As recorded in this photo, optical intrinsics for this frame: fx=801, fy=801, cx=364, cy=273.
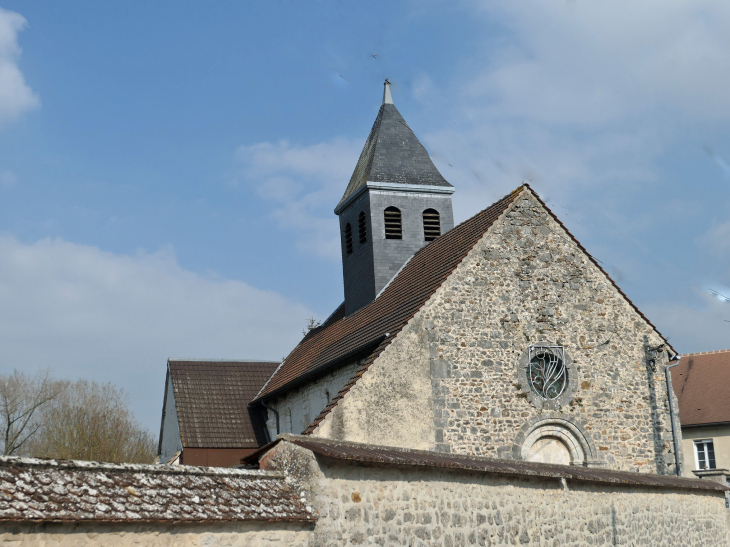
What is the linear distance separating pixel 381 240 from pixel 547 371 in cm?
647

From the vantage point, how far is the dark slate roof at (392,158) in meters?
20.6

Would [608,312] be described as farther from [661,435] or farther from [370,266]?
[370,266]

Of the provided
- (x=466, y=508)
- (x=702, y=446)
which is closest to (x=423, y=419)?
(x=466, y=508)

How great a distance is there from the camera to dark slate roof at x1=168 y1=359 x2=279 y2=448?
19859 mm

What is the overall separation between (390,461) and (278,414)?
11833 millimetres

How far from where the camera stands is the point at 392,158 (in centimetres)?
2109

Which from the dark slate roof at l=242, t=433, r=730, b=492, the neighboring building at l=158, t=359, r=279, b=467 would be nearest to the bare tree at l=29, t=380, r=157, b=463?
the neighboring building at l=158, t=359, r=279, b=467

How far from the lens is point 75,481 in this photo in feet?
20.7

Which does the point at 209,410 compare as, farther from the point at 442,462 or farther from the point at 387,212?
the point at 442,462

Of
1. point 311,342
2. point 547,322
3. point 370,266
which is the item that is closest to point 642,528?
point 547,322

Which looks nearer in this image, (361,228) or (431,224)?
(431,224)

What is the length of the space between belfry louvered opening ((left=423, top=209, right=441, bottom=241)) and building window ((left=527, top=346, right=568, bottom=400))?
248 inches

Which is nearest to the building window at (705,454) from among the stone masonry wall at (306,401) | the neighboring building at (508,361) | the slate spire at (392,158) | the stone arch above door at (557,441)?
the neighboring building at (508,361)

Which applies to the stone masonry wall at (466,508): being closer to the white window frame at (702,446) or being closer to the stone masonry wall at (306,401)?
the stone masonry wall at (306,401)
